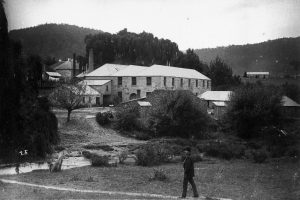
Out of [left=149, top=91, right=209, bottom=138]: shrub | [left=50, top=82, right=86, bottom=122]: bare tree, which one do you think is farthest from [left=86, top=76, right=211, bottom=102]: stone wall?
[left=50, top=82, right=86, bottom=122]: bare tree

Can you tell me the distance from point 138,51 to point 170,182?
268 feet

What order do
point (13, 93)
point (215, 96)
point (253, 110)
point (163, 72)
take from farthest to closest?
point (163, 72) → point (215, 96) → point (253, 110) → point (13, 93)

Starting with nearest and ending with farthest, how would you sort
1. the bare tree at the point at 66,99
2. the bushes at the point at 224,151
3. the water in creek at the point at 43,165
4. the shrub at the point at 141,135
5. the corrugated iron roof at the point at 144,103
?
the water in creek at the point at 43,165, the bushes at the point at 224,151, the shrub at the point at 141,135, the bare tree at the point at 66,99, the corrugated iron roof at the point at 144,103

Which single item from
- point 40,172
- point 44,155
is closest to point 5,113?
point 40,172

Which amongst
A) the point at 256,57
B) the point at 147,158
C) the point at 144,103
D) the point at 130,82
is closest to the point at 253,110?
the point at 144,103

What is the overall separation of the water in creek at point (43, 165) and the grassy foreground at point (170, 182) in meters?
1.40

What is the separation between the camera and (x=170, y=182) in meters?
19.7

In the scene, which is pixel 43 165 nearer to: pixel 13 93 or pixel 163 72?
pixel 13 93

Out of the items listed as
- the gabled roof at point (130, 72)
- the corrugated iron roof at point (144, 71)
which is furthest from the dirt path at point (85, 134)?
the gabled roof at point (130, 72)

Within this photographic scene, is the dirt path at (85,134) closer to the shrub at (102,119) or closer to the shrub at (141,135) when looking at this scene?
the shrub at (102,119)

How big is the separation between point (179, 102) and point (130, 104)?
651cm

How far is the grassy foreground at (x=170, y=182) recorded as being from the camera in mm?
16047

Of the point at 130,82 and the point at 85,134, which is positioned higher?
the point at 130,82

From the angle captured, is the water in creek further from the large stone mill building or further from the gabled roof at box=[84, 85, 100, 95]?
the large stone mill building
